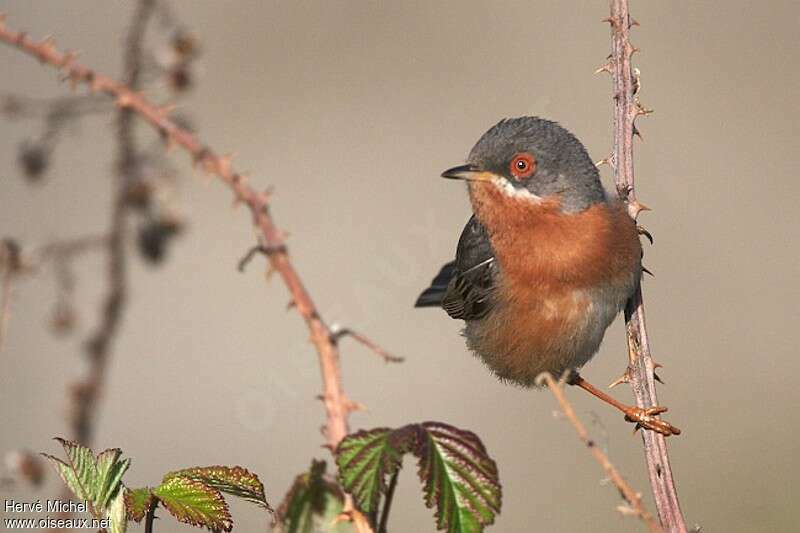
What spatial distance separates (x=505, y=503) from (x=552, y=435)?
28.3 inches

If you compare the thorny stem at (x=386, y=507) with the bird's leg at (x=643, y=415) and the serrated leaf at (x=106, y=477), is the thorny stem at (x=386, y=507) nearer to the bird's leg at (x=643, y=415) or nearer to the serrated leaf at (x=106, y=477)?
the serrated leaf at (x=106, y=477)

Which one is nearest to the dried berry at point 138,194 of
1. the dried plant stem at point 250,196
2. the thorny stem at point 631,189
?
the dried plant stem at point 250,196

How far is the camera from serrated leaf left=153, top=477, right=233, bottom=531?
1908 millimetres

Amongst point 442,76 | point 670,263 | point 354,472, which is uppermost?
point 442,76

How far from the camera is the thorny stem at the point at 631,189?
2.42m

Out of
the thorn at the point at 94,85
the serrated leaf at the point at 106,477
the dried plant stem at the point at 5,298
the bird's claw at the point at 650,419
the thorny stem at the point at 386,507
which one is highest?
the thorn at the point at 94,85

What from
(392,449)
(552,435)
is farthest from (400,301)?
(392,449)

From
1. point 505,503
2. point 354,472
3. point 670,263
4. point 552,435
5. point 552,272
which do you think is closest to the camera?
point 354,472

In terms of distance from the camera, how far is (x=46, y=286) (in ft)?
23.9

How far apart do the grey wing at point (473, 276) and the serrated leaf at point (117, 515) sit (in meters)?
2.92

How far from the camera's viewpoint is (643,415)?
9.19 feet

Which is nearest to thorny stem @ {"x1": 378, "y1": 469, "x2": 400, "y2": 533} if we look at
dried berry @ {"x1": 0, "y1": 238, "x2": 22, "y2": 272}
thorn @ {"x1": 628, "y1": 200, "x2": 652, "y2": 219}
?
dried berry @ {"x1": 0, "y1": 238, "x2": 22, "y2": 272}

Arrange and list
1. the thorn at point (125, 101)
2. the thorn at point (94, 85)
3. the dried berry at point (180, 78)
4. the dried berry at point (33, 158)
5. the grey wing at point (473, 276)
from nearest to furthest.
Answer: the thorn at point (125, 101) → the thorn at point (94, 85) → the dried berry at point (180, 78) → the dried berry at point (33, 158) → the grey wing at point (473, 276)

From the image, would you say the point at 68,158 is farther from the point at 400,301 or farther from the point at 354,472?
the point at 354,472
